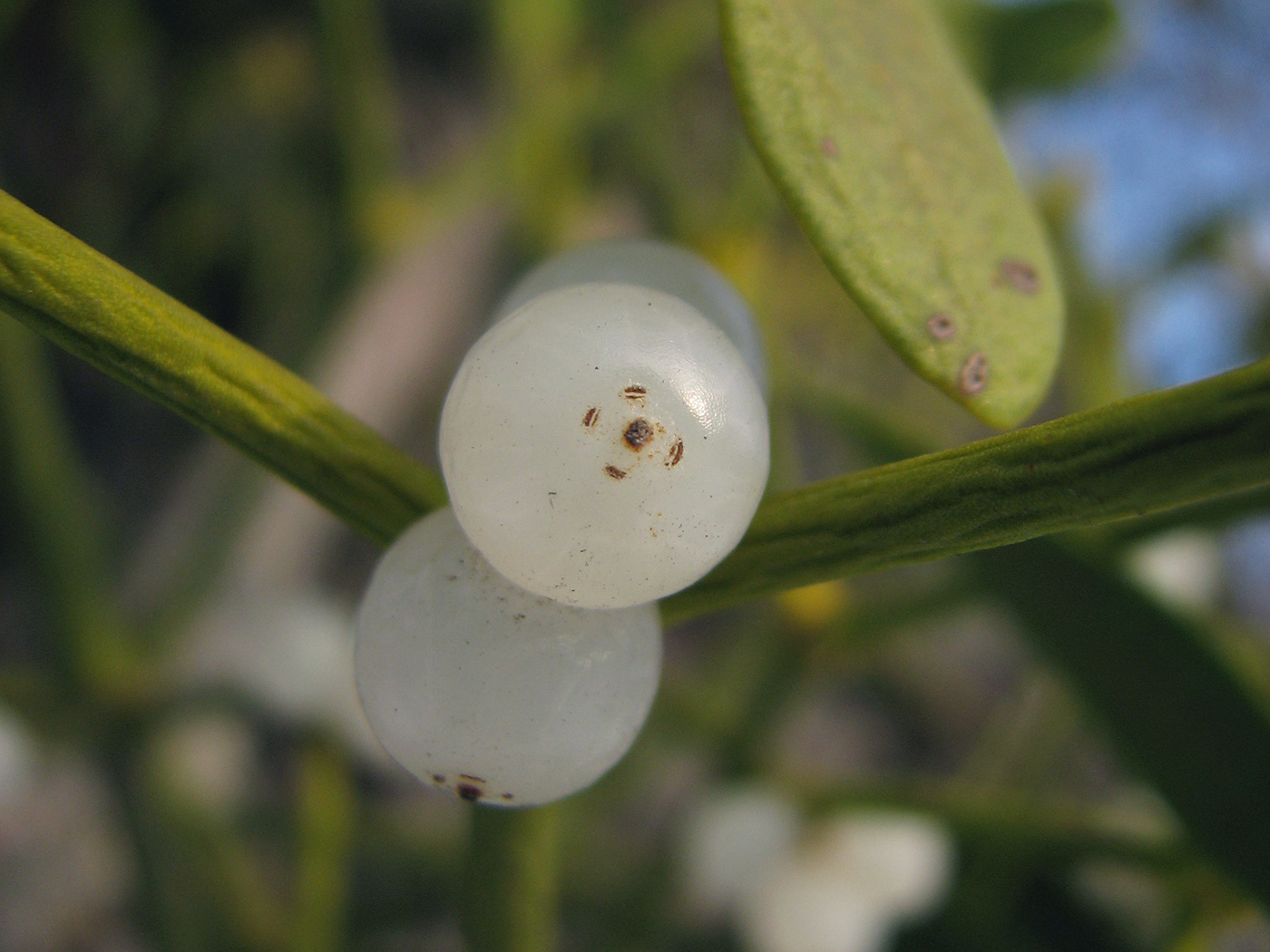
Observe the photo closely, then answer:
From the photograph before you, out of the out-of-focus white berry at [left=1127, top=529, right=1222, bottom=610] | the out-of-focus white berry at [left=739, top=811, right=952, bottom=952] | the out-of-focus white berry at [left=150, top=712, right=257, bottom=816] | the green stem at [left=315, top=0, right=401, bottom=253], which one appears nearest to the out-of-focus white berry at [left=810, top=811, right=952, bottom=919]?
the out-of-focus white berry at [left=739, top=811, right=952, bottom=952]

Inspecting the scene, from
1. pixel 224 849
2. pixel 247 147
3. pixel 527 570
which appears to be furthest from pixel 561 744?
pixel 247 147

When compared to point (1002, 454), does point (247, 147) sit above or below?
below

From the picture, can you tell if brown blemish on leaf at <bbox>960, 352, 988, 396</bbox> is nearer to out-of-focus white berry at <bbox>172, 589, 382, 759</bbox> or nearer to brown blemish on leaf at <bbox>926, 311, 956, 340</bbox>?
brown blemish on leaf at <bbox>926, 311, 956, 340</bbox>

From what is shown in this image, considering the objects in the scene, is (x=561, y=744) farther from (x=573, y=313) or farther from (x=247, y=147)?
(x=247, y=147)

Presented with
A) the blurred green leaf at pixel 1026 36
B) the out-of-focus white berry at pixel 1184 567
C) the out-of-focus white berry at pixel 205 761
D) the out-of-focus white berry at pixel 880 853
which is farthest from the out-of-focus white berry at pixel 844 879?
the blurred green leaf at pixel 1026 36

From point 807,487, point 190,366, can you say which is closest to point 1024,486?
point 807,487

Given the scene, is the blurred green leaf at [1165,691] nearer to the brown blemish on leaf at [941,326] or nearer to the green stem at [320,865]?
the brown blemish on leaf at [941,326]
